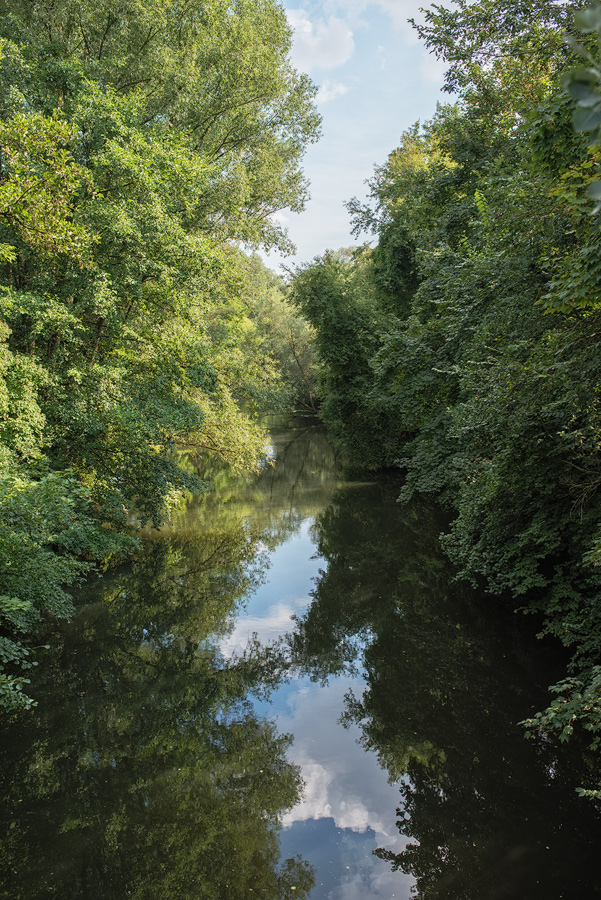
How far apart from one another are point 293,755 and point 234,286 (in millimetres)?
12755

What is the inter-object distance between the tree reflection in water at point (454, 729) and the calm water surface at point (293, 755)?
0.07 feet

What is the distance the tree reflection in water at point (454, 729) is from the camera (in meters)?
4.66

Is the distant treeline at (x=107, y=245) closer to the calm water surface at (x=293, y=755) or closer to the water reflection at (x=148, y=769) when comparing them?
the water reflection at (x=148, y=769)

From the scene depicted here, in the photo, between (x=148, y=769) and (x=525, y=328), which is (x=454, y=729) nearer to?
(x=148, y=769)

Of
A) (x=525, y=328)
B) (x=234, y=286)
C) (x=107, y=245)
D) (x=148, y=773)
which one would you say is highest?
(x=234, y=286)

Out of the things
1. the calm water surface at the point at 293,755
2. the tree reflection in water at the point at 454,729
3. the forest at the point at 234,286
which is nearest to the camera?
the tree reflection in water at the point at 454,729

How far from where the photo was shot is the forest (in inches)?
222

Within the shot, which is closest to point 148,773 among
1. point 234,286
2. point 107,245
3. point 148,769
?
point 148,769

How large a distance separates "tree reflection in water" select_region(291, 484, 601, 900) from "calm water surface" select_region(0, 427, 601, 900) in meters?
0.02

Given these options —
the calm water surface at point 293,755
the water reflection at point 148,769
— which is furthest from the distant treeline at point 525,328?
the water reflection at point 148,769

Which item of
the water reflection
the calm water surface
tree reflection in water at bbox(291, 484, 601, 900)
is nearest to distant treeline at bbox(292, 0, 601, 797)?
tree reflection in water at bbox(291, 484, 601, 900)

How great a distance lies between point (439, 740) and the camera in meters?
6.34

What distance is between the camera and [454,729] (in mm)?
6492

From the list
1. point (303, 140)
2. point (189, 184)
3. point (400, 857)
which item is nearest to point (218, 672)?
point (400, 857)
